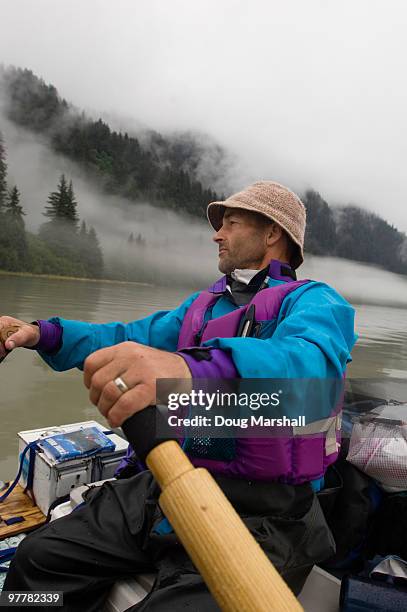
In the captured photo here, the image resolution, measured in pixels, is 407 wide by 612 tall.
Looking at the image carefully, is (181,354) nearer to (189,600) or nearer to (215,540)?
(215,540)

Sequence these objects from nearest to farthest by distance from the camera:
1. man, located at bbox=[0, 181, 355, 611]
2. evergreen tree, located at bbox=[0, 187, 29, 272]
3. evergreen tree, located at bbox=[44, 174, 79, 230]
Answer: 1. man, located at bbox=[0, 181, 355, 611]
2. evergreen tree, located at bbox=[0, 187, 29, 272]
3. evergreen tree, located at bbox=[44, 174, 79, 230]

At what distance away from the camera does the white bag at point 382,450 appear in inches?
71.6

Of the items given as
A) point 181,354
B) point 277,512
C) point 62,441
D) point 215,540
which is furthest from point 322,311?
point 62,441

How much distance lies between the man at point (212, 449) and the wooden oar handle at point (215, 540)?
133 mm

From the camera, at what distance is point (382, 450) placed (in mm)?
1848

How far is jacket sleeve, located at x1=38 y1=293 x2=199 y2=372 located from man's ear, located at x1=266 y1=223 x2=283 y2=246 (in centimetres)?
56

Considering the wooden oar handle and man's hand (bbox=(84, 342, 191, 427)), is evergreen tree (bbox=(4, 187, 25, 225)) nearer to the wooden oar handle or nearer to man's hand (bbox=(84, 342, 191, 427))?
man's hand (bbox=(84, 342, 191, 427))

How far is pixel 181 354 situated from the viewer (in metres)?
0.89

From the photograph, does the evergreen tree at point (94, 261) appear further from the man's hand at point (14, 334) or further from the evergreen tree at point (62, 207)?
the man's hand at point (14, 334)

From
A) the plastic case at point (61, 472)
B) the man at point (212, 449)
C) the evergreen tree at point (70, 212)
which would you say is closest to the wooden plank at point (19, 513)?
the plastic case at point (61, 472)

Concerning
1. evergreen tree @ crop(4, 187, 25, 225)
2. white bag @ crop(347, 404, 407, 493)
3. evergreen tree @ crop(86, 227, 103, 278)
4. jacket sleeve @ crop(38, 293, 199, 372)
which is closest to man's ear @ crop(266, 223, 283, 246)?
jacket sleeve @ crop(38, 293, 199, 372)

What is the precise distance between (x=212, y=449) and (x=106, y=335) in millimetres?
982

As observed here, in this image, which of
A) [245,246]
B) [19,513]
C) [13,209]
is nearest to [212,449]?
[245,246]

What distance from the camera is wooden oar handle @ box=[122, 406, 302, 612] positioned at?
23.8 inches
